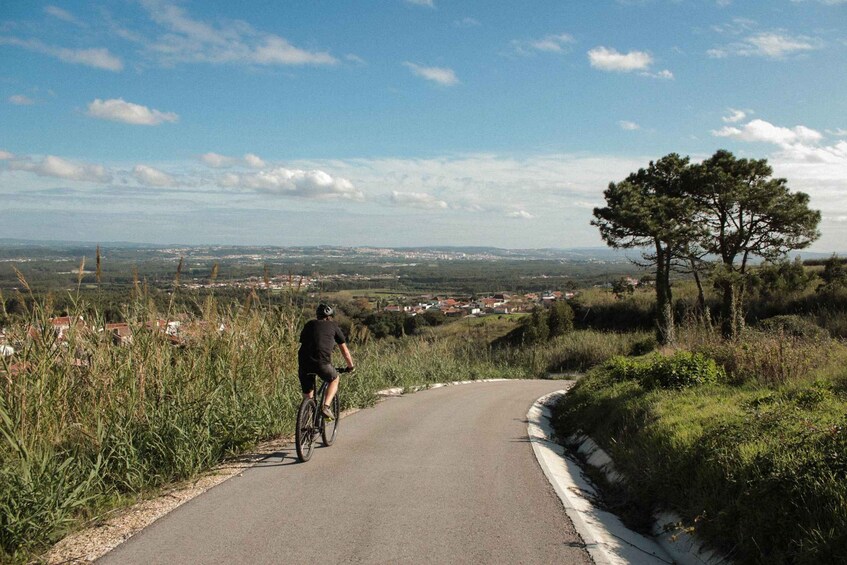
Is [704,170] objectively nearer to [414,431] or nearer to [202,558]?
[414,431]

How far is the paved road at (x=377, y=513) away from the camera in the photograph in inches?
182

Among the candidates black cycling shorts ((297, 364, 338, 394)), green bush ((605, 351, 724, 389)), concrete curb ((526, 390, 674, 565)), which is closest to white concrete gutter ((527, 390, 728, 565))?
concrete curb ((526, 390, 674, 565))

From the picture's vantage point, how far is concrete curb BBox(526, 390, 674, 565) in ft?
16.2

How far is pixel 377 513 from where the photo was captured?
5.52 m

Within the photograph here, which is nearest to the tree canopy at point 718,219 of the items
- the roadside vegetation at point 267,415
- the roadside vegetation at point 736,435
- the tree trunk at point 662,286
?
the tree trunk at point 662,286

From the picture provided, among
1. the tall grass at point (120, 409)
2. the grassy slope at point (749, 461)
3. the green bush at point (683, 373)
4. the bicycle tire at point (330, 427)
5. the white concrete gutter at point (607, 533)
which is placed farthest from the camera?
the green bush at point (683, 373)

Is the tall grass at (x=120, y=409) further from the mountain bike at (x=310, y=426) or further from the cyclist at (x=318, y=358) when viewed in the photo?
the cyclist at (x=318, y=358)

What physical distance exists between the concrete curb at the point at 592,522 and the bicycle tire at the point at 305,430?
2940mm

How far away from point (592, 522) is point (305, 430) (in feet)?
11.6

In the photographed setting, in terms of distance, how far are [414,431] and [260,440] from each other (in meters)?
2.64

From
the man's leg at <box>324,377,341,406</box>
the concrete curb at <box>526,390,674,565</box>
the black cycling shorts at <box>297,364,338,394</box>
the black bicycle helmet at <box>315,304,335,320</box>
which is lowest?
the concrete curb at <box>526,390,674,565</box>

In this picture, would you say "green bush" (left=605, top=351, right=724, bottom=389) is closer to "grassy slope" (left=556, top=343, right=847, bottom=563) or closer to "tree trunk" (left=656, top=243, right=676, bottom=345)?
"grassy slope" (left=556, top=343, right=847, bottom=563)

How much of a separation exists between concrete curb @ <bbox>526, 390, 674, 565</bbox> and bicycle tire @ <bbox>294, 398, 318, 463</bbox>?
2.94 meters

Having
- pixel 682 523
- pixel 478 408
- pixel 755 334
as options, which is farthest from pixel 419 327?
pixel 682 523
